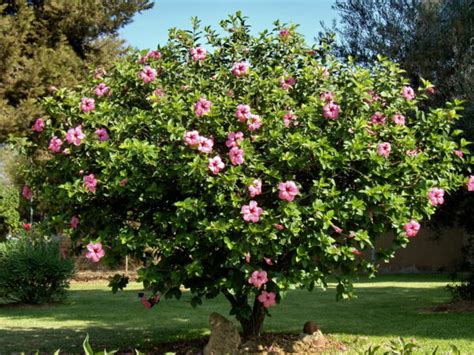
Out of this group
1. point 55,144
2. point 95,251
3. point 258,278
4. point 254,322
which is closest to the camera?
point 258,278

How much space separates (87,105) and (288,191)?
2.30 metres

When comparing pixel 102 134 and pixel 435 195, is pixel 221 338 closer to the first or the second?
pixel 102 134

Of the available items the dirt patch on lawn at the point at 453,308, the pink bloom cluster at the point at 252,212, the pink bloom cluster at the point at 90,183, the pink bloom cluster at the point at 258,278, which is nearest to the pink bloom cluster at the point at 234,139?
the pink bloom cluster at the point at 252,212

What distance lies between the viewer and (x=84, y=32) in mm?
20891

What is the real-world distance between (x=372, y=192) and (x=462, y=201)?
6.32 m

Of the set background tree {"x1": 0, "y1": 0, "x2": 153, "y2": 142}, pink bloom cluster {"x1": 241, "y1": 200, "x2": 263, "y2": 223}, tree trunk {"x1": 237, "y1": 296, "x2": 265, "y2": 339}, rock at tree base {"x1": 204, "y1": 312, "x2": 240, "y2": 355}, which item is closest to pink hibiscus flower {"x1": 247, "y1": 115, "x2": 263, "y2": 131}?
pink bloom cluster {"x1": 241, "y1": 200, "x2": 263, "y2": 223}

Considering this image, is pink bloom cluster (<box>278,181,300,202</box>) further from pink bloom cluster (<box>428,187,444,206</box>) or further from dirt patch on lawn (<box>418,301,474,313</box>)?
dirt patch on lawn (<box>418,301,474,313</box>)

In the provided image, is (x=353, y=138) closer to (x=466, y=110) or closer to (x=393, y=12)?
(x=466, y=110)

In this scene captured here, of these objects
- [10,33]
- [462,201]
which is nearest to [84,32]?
[10,33]

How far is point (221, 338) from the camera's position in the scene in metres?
6.94

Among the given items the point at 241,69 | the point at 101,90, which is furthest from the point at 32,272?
the point at 241,69

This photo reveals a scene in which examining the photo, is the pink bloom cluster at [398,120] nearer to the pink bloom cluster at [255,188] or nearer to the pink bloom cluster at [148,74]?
the pink bloom cluster at [255,188]

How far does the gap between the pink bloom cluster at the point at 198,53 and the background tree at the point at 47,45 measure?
39.1 feet

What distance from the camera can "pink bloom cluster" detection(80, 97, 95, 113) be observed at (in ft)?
22.0
